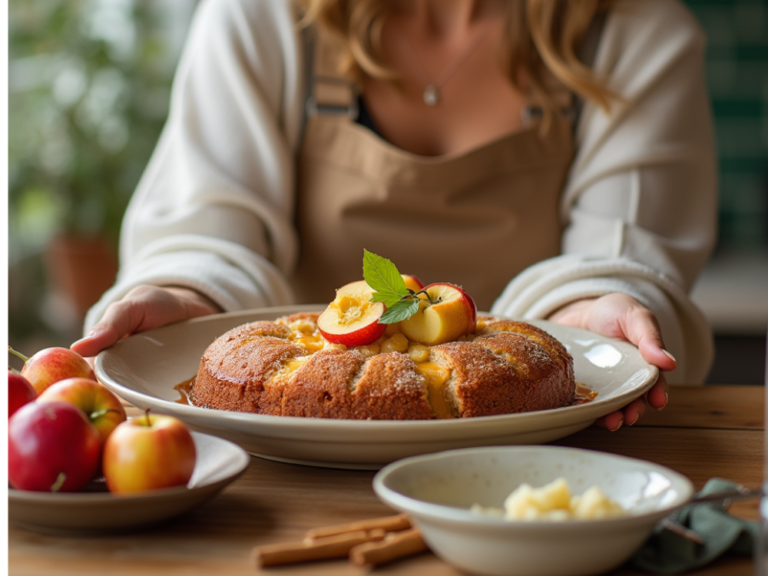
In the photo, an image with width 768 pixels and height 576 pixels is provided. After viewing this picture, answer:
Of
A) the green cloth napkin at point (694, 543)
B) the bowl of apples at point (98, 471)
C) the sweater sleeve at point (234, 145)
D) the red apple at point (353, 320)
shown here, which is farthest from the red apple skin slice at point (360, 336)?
the sweater sleeve at point (234, 145)

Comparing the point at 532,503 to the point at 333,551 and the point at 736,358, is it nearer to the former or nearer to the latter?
the point at 333,551

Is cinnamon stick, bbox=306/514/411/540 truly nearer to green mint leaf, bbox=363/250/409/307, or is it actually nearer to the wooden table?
the wooden table

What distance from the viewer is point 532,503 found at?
23.9 inches

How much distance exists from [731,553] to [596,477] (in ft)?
0.41

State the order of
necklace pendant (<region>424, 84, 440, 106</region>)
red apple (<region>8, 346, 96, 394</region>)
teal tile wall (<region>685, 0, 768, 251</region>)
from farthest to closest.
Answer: teal tile wall (<region>685, 0, 768, 251</region>) < necklace pendant (<region>424, 84, 440, 106</region>) < red apple (<region>8, 346, 96, 394</region>)

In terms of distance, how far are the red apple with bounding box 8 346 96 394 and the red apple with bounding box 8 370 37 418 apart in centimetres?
9

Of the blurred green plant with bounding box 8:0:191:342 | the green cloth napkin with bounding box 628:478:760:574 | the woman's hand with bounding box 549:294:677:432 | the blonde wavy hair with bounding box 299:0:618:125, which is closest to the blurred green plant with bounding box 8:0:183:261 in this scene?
the blurred green plant with bounding box 8:0:191:342

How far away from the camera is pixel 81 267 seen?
12.1 ft

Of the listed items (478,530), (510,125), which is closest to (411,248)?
(510,125)

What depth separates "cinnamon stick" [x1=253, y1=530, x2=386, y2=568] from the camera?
0.63 m

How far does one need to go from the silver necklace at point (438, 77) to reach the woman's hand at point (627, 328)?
63 cm

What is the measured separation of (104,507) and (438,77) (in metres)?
1.40

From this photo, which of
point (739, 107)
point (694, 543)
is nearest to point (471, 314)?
point (694, 543)

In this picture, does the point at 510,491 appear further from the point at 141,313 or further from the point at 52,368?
the point at 141,313
